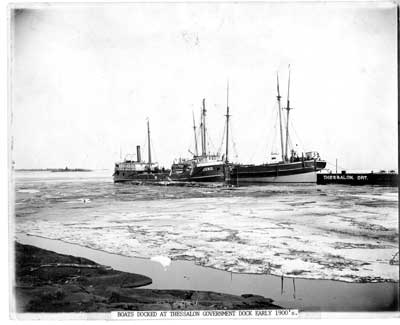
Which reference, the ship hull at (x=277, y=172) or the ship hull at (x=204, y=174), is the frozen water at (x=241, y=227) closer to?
the ship hull at (x=277, y=172)

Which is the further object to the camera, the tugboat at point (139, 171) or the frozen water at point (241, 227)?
the tugboat at point (139, 171)

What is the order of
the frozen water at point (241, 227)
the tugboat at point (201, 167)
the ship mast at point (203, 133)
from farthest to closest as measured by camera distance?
the tugboat at point (201, 167) < the ship mast at point (203, 133) < the frozen water at point (241, 227)

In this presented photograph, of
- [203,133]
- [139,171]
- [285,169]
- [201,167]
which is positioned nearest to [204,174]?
[201,167]

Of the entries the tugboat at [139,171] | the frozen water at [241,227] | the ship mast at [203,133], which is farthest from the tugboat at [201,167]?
the frozen water at [241,227]

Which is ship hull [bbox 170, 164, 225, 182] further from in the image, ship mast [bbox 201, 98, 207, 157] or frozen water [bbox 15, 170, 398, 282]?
frozen water [bbox 15, 170, 398, 282]

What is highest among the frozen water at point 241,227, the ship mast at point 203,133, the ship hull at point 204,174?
the ship mast at point 203,133

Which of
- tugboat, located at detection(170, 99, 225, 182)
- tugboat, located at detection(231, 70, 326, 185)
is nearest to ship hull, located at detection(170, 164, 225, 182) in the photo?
tugboat, located at detection(170, 99, 225, 182)

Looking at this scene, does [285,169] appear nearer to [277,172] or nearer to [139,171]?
[277,172]

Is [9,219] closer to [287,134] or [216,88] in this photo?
[216,88]
